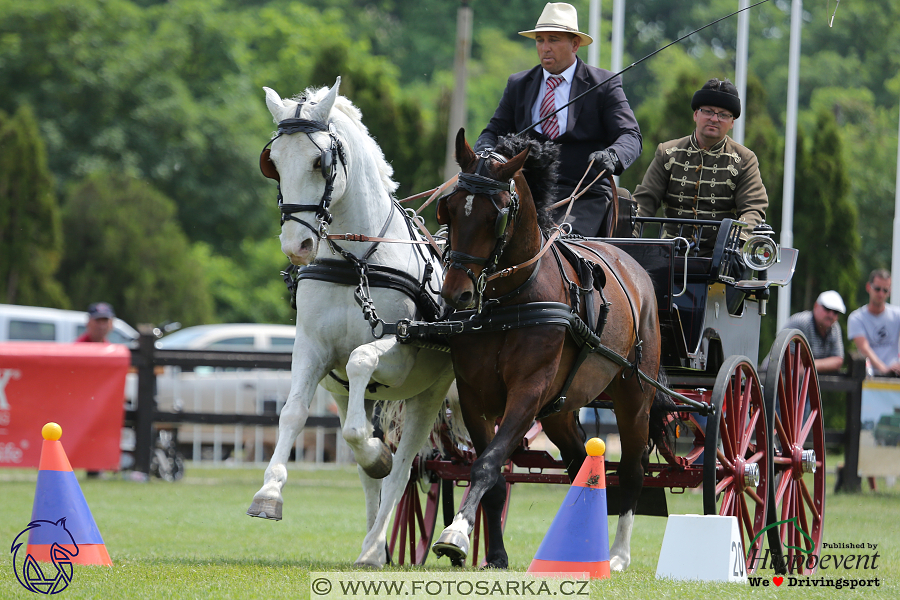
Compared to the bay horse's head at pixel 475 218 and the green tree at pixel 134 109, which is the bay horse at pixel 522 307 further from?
the green tree at pixel 134 109

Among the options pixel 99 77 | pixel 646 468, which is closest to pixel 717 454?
pixel 646 468

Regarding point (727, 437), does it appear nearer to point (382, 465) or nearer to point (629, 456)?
point (629, 456)

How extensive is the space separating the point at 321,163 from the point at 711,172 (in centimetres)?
294

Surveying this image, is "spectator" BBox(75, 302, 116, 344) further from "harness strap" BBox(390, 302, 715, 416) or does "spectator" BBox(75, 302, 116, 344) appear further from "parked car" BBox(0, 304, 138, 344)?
"harness strap" BBox(390, 302, 715, 416)

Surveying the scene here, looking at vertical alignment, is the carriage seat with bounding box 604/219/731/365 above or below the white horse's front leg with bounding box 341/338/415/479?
above

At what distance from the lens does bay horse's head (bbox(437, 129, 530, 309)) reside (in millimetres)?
4906

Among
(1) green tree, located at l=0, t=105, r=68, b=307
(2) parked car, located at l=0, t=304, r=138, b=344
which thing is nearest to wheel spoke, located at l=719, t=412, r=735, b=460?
(2) parked car, located at l=0, t=304, r=138, b=344

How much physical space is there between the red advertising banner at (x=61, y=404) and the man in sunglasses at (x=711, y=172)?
262 inches

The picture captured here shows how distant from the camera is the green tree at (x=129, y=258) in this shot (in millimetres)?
25141

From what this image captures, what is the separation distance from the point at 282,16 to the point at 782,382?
3220 centimetres

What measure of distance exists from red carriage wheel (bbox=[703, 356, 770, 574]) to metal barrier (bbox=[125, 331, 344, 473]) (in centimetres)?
630

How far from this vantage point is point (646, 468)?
21.6ft

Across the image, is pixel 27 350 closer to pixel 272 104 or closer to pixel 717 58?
pixel 272 104

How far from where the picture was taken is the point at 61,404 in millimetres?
11539
